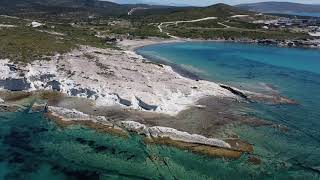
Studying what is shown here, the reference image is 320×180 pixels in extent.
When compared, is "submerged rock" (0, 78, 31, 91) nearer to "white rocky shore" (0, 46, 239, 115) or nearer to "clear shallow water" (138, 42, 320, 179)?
"white rocky shore" (0, 46, 239, 115)

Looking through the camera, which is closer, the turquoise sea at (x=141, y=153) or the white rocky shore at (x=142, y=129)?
the turquoise sea at (x=141, y=153)

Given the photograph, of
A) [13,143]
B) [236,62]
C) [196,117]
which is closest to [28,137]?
[13,143]

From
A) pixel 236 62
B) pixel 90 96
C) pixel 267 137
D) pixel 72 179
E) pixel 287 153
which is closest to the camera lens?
pixel 72 179

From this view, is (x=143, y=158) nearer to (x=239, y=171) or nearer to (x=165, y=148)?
(x=165, y=148)

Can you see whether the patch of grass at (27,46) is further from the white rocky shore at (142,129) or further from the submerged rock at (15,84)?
the white rocky shore at (142,129)

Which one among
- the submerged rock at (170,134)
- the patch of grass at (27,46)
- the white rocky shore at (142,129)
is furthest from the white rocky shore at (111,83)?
the submerged rock at (170,134)

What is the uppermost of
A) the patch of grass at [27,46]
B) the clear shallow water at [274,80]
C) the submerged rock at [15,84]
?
the patch of grass at [27,46]
